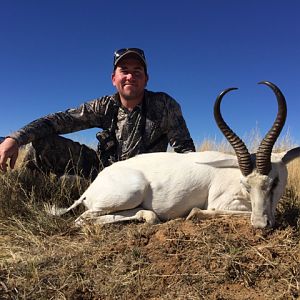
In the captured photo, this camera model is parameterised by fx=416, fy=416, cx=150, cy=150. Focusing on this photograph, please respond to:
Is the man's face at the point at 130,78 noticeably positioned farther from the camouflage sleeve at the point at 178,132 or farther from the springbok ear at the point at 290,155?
the springbok ear at the point at 290,155

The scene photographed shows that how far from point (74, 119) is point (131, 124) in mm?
838

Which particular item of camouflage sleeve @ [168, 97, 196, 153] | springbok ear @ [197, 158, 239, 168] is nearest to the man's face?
camouflage sleeve @ [168, 97, 196, 153]

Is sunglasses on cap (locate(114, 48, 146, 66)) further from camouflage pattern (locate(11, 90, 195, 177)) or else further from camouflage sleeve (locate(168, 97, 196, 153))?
camouflage sleeve (locate(168, 97, 196, 153))

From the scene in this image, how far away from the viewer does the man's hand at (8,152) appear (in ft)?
15.8

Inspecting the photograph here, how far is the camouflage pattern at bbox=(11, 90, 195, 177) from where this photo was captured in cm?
607

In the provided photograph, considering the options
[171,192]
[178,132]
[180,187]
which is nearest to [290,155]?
[180,187]

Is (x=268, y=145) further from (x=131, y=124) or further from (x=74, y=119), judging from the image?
(x=74, y=119)

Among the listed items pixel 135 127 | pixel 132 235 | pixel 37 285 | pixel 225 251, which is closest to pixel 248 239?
pixel 225 251

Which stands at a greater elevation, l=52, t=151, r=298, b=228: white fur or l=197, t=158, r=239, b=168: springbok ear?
l=197, t=158, r=239, b=168: springbok ear

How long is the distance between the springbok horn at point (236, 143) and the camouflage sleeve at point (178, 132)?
1924mm

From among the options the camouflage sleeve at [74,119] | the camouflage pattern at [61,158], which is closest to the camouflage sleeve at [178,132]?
the camouflage sleeve at [74,119]

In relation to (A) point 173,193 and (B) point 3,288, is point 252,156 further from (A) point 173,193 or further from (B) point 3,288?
(B) point 3,288

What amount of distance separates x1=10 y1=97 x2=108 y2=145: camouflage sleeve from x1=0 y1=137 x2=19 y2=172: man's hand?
67cm

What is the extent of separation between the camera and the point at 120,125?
6152 mm
